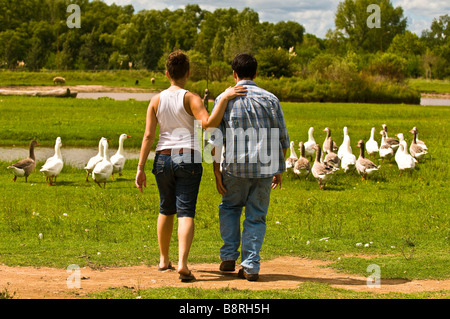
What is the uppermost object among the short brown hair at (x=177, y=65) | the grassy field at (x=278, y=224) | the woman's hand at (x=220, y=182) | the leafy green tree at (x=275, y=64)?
the leafy green tree at (x=275, y=64)

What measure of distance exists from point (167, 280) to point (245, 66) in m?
2.80

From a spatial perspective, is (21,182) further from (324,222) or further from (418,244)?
(418,244)

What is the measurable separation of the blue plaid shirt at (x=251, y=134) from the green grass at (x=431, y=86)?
249ft

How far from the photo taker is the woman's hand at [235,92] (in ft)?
25.2

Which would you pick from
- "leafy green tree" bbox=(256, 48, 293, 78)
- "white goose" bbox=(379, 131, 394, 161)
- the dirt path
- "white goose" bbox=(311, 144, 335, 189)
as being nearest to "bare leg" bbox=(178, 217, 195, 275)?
the dirt path

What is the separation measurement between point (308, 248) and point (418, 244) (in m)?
1.92

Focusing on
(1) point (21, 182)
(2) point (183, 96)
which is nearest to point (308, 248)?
(2) point (183, 96)

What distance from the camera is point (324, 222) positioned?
1266 cm

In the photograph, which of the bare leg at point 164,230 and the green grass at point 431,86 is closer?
the bare leg at point 164,230

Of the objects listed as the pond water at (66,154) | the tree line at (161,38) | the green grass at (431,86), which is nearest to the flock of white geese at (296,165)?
the pond water at (66,154)

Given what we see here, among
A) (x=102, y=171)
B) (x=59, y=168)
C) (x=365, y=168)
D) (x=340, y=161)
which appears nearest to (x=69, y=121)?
(x=59, y=168)

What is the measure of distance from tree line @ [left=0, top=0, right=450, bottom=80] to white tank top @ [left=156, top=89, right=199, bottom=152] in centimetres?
8120

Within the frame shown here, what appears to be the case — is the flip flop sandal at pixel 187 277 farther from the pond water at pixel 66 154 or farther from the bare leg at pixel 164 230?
the pond water at pixel 66 154

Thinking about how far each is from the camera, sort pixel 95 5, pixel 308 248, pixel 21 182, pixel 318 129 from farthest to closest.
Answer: pixel 95 5
pixel 318 129
pixel 21 182
pixel 308 248
